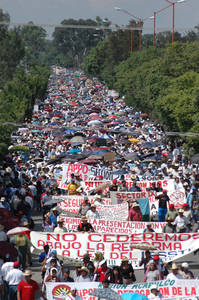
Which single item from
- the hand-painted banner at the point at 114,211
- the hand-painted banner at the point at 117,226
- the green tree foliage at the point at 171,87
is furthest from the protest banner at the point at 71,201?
the green tree foliage at the point at 171,87

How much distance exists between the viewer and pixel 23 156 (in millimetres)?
43250

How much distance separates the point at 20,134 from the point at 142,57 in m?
35.0

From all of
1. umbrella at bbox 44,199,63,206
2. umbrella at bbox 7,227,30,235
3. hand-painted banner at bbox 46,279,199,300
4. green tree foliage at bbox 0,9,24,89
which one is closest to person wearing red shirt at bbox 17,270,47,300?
hand-painted banner at bbox 46,279,199,300

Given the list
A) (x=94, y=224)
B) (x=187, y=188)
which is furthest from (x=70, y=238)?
(x=187, y=188)

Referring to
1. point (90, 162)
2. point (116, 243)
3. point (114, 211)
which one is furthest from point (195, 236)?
point (90, 162)

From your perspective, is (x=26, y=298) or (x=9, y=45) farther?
(x=9, y=45)

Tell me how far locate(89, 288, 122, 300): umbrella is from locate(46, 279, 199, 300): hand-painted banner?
75cm

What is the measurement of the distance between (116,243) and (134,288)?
373 cm

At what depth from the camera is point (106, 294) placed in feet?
37.7

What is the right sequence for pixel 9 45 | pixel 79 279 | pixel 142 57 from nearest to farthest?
pixel 79 279 < pixel 142 57 < pixel 9 45

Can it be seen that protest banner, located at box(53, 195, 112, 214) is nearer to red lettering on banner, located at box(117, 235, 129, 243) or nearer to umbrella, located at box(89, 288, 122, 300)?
red lettering on banner, located at box(117, 235, 129, 243)

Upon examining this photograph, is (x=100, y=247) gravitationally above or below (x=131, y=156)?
below

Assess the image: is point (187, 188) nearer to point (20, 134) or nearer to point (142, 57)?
point (20, 134)

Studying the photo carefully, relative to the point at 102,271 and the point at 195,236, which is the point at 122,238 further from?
the point at 102,271
